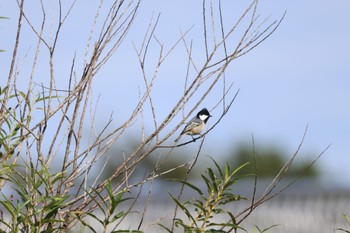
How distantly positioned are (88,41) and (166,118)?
2.72 feet

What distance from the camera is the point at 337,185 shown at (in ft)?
72.6

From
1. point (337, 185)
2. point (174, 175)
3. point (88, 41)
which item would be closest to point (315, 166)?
point (174, 175)

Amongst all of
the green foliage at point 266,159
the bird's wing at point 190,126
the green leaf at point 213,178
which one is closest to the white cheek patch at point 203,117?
the bird's wing at point 190,126

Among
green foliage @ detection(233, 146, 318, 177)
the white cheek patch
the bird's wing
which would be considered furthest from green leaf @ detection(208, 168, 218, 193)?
green foliage @ detection(233, 146, 318, 177)

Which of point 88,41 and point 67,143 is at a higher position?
point 88,41

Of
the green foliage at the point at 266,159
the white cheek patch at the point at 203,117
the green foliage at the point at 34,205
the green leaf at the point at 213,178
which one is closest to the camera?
the green foliage at the point at 34,205

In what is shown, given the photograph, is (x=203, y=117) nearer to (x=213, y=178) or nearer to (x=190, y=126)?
(x=190, y=126)

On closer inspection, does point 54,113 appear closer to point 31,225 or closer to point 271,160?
point 31,225

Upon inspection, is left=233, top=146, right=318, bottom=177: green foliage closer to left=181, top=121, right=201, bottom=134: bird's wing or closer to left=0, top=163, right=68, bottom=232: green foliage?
left=181, top=121, right=201, bottom=134: bird's wing

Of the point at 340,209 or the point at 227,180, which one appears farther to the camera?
the point at 340,209

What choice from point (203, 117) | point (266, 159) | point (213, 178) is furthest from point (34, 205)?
point (266, 159)

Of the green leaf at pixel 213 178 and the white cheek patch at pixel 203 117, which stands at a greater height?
the green leaf at pixel 213 178

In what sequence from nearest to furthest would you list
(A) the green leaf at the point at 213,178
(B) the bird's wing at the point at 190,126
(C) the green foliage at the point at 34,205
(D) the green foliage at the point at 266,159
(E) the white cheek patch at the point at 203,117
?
(C) the green foliage at the point at 34,205 < (A) the green leaf at the point at 213,178 < (B) the bird's wing at the point at 190,126 < (E) the white cheek patch at the point at 203,117 < (D) the green foliage at the point at 266,159

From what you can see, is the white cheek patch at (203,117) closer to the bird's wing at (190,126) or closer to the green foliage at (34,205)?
the bird's wing at (190,126)
